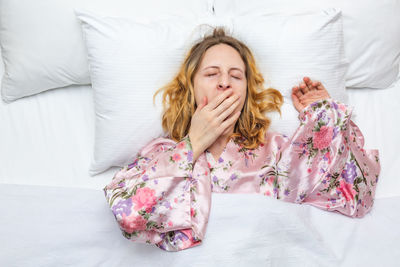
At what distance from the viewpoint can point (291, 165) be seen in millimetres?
1212

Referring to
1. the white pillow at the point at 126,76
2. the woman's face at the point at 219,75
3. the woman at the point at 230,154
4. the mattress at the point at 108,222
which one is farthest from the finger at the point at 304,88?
the white pillow at the point at 126,76

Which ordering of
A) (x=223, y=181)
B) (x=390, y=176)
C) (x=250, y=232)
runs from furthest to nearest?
(x=390, y=176), (x=223, y=181), (x=250, y=232)

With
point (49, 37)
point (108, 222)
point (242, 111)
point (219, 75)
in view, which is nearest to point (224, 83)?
point (219, 75)

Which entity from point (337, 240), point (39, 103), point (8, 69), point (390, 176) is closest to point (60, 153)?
point (39, 103)

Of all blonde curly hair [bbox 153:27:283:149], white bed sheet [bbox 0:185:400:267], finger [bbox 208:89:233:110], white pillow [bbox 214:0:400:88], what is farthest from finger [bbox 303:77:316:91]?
white bed sheet [bbox 0:185:400:267]

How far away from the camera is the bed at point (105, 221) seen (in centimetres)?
107

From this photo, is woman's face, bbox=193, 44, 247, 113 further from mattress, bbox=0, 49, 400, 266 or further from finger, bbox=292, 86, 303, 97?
mattress, bbox=0, 49, 400, 266

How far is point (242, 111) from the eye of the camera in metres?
1.31

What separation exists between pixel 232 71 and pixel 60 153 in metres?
0.68

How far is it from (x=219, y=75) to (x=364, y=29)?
0.61 metres

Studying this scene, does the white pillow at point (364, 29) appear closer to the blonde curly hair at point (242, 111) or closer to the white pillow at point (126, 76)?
the blonde curly hair at point (242, 111)

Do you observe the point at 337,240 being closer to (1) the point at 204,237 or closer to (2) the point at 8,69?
(1) the point at 204,237

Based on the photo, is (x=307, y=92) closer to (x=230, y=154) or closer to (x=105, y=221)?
(x=230, y=154)

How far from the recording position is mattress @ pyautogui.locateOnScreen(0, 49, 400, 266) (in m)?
1.07
